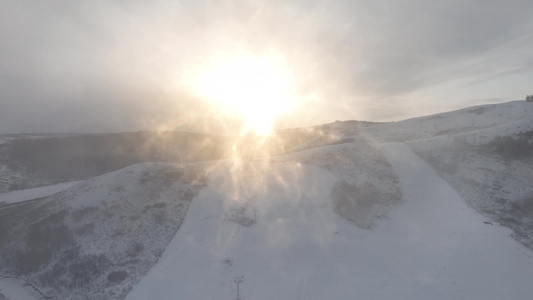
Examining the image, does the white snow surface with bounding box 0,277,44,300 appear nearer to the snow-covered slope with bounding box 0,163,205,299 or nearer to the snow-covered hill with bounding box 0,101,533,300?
the snow-covered hill with bounding box 0,101,533,300

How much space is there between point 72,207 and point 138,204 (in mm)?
4907

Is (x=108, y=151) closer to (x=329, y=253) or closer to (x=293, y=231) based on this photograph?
(x=293, y=231)

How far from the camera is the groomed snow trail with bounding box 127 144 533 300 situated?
17469 mm

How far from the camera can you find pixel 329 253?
20.8 m

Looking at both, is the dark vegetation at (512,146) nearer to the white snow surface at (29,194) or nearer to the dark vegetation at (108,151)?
the dark vegetation at (108,151)

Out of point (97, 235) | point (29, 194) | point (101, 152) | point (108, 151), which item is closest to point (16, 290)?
point (97, 235)

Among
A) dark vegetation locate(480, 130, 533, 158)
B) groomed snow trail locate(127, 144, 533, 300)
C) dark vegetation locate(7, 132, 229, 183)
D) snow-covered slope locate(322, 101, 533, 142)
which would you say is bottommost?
groomed snow trail locate(127, 144, 533, 300)

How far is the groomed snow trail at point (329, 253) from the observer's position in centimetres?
1747

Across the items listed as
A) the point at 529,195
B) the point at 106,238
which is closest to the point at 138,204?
the point at 106,238

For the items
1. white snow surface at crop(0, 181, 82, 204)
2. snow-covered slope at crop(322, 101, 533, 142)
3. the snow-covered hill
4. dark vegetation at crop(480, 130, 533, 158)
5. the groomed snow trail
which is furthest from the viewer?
white snow surface at crop(0, 181, 82, 204)

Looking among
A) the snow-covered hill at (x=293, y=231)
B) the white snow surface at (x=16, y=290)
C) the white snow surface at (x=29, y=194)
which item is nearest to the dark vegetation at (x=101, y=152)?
the white snow surface at (x=29, y=194)

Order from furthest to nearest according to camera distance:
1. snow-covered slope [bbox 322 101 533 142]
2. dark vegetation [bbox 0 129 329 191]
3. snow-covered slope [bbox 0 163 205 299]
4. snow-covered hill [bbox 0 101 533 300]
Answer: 1. dark vegetation [bbox 0 129 329 191]
2. snow-covered slope [bbox 322 101 533 142]
3. snow-covered slope [bbox 0 163 205 299]
4. snow-covered hill [bbox 0 101 533 300]

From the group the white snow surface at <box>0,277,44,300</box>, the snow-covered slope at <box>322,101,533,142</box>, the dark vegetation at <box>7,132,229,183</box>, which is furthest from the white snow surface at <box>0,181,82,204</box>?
the snow-covered slope at <box>322,101,533,142</box>

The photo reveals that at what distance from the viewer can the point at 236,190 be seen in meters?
28.3
